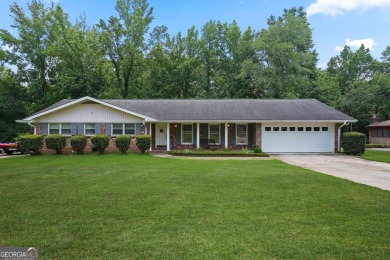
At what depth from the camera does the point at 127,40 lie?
33812 mm

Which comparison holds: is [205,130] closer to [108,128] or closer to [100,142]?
[108,128]

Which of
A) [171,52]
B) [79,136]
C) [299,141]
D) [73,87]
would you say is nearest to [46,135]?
[79,136]

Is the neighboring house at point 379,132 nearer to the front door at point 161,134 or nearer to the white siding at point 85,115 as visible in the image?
the front door at point 161,134

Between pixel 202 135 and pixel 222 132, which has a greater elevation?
pixel 222 132

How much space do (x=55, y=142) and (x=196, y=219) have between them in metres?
16.1

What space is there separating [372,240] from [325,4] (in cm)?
2336

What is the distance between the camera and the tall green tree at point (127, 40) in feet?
110

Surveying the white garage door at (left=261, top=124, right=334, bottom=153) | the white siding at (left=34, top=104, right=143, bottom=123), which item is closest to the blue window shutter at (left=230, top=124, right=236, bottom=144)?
the white garage door at (left=261, top=124, right=334, bottom=153)

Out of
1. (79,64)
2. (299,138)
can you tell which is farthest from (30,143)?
(299,138)

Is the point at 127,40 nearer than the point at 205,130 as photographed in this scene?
No

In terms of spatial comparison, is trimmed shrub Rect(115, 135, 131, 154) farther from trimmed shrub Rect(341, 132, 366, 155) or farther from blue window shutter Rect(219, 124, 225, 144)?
trimmed shrub Rect(341, 132, 366, 155)

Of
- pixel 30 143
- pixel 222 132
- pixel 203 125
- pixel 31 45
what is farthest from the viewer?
pixel 31 45

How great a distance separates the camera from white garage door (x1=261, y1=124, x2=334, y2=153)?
20016 millimetres

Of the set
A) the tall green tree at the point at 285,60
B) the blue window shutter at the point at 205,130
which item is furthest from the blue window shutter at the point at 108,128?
the tall green tree at the point at 285,60
